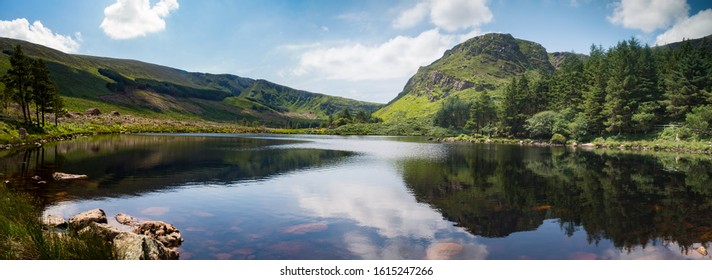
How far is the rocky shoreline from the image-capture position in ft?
35.1

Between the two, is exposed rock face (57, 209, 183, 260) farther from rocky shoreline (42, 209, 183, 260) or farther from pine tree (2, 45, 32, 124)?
pine tree (2, 45, 32, 124)

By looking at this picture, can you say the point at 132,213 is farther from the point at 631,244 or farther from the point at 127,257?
the point at 631,244

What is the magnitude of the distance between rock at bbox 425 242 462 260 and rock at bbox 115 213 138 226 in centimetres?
1377

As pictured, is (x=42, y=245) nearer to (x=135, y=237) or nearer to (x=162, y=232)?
(x=135, y=237)

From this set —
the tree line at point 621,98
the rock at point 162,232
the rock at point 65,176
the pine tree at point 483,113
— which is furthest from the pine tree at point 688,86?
the rock at point 65,176

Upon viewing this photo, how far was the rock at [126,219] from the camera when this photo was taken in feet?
58.7

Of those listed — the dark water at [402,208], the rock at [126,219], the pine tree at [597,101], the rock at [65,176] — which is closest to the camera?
the dark water at [402,208]

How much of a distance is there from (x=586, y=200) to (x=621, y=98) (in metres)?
75.5

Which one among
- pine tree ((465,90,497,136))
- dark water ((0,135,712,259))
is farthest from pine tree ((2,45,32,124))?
pine tree ((465,90,497,136))

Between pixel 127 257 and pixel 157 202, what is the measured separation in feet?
46.3

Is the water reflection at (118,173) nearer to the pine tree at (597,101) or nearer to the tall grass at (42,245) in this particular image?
the tall grass at (42,245)

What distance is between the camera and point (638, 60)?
86938mm

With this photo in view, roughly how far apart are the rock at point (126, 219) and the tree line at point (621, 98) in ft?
266
